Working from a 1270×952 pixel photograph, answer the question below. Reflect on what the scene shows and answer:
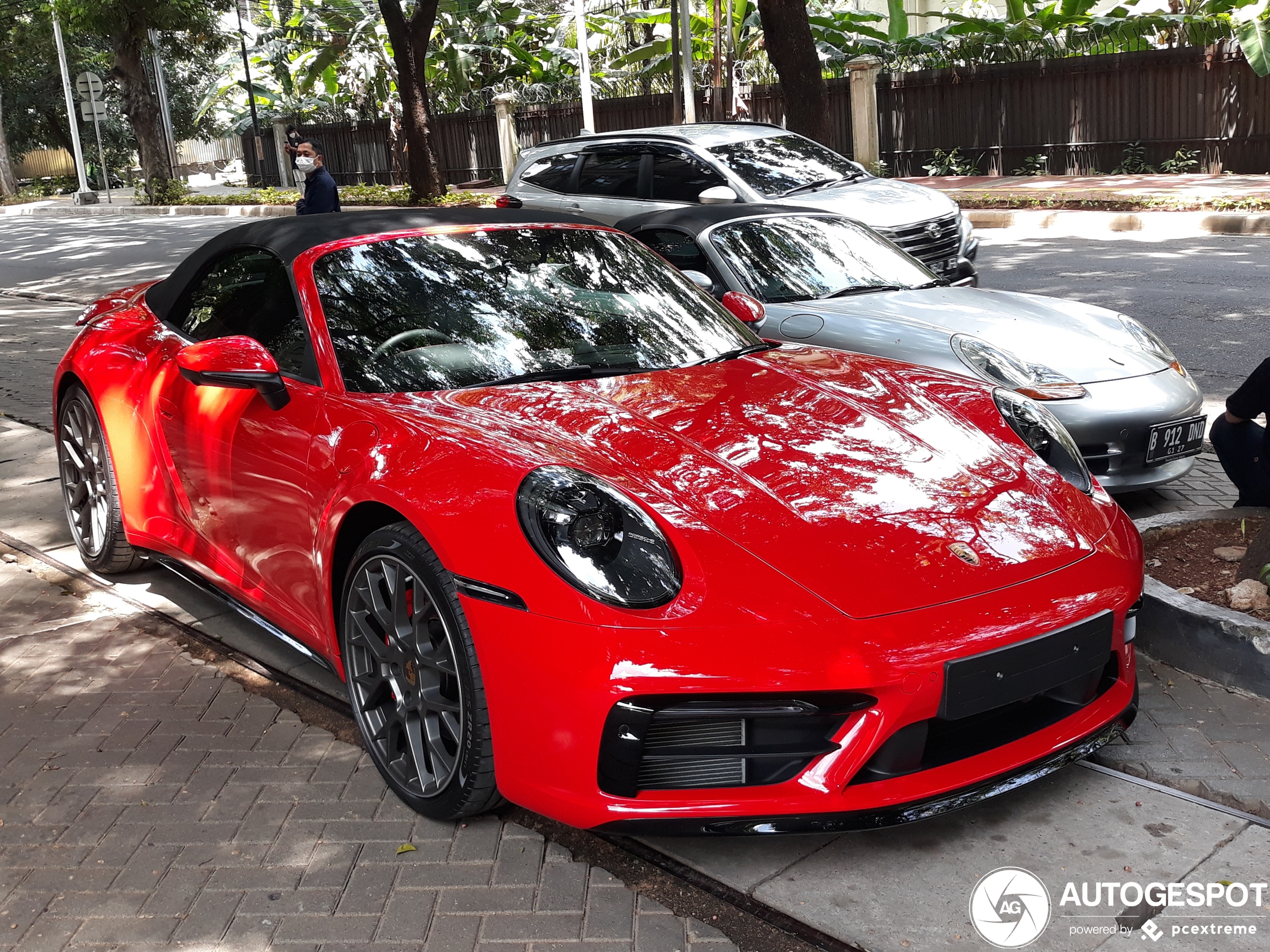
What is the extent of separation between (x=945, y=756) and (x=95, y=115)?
3960 centimetres

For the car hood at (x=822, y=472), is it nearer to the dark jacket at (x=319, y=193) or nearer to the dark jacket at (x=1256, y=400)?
the dark jacket at (x=1256, y=400)

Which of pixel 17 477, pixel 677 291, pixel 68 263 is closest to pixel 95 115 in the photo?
pixel 68 263

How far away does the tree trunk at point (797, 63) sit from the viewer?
51.0 feet

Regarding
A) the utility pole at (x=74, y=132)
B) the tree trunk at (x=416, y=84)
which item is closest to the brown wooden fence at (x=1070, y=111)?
the tree trunk at (x=416, y=84)

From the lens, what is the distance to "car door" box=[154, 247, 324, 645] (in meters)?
3.52

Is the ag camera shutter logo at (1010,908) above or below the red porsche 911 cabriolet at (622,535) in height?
below

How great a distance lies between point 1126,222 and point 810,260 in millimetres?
A: 10941

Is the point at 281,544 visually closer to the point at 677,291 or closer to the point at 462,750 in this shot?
the point at 462,750

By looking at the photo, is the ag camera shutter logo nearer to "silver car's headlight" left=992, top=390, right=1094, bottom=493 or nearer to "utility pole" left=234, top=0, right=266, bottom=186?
"silver car's headlight" left=992, top=390, right=1094, bottom=493

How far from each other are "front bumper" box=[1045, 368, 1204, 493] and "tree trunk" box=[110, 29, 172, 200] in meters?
34.6

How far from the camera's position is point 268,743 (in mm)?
3648

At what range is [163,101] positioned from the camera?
146ft

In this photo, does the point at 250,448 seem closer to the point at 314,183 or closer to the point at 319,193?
the point at 319,193

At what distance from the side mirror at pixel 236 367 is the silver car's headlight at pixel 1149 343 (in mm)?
3885
